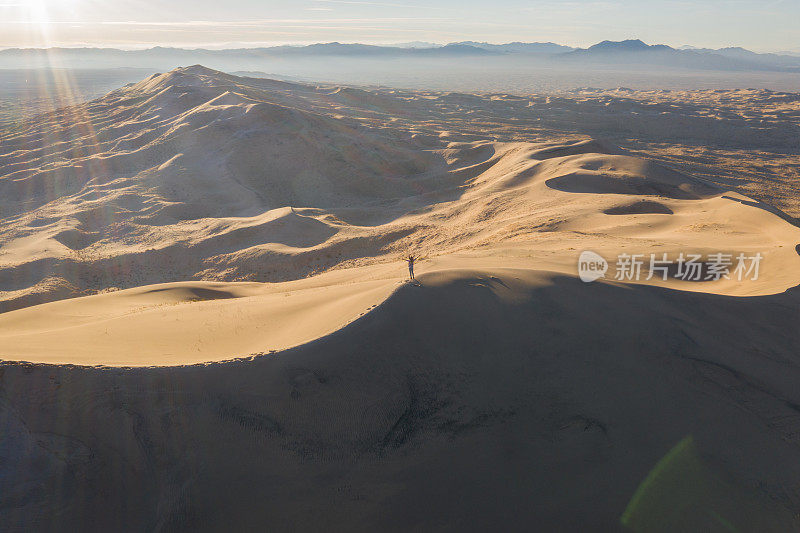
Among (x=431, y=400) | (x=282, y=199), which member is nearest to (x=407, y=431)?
(x=431, y=400)

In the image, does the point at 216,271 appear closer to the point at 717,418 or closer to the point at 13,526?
the point at 13,526

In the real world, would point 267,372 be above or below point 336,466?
above

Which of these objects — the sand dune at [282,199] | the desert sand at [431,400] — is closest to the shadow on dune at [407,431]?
the desert sand at [431,400]

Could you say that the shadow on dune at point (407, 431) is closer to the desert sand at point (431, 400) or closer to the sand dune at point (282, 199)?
the desert sand at point (431, 400)

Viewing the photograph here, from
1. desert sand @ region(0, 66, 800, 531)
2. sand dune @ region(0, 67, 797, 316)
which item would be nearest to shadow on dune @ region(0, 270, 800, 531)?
desert sand @ region(0, 66, 800, 531)

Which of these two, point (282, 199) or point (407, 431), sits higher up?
point (407, 431)

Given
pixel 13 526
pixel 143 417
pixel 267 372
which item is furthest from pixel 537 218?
pixel 13 526

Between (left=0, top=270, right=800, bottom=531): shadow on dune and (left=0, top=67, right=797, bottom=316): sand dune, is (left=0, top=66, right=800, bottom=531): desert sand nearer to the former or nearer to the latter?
(left=0, top=270, right=800, bottom=531): shadow on dune

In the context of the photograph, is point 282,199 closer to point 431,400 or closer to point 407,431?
point 431,400
